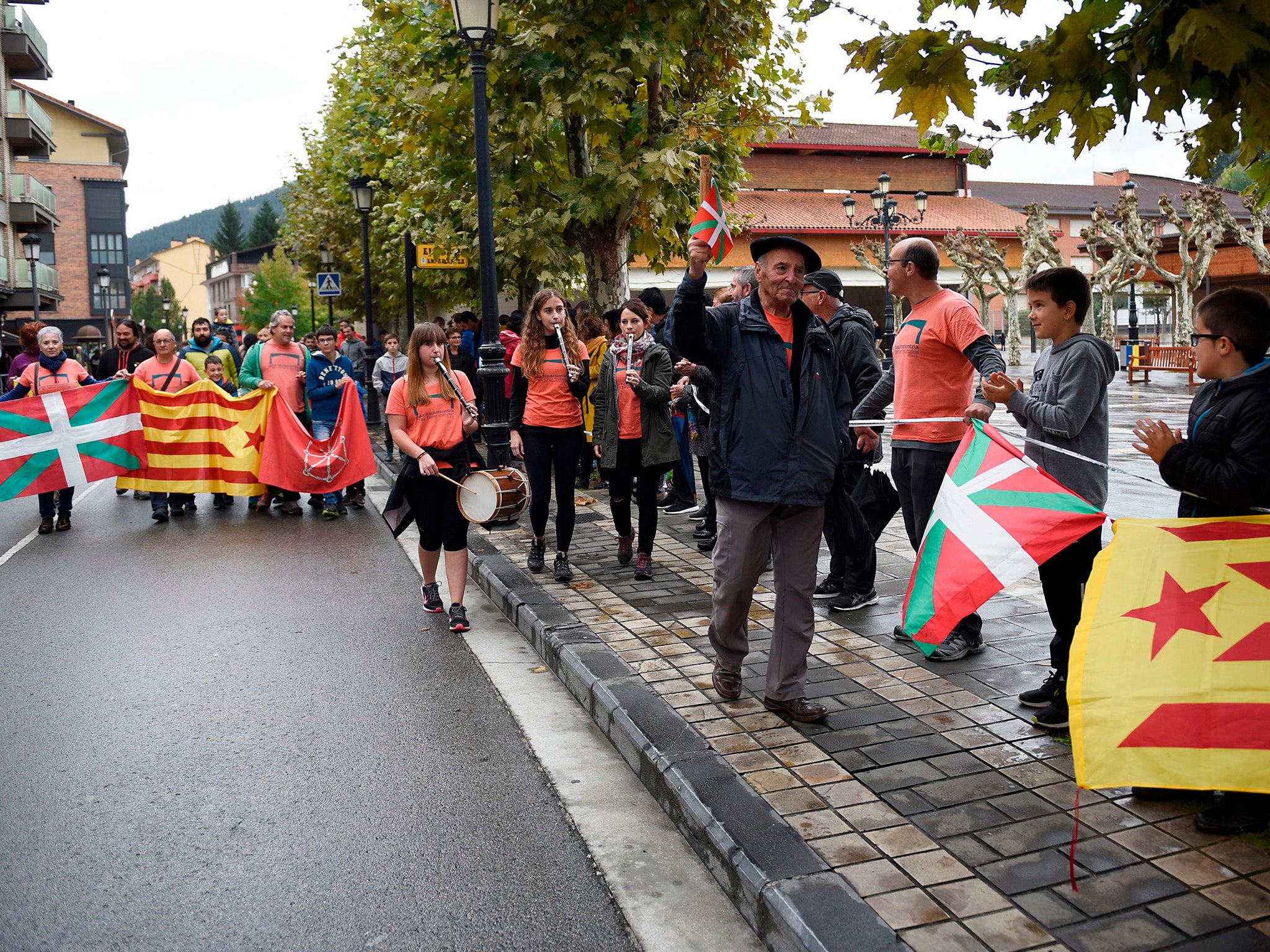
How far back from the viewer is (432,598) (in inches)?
294

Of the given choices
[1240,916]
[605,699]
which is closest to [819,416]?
[605,699]

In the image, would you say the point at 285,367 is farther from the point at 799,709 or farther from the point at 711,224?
the point at 799,709

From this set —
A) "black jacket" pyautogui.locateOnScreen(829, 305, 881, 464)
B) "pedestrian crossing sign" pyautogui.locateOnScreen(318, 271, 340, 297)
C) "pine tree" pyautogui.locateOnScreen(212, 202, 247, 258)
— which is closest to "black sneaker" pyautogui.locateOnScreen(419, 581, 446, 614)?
"black jacket" pyautogui.locateOnScreen(829, 305, 881, 464)

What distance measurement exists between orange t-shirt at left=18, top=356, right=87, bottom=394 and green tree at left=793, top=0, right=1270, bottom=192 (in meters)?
10.5

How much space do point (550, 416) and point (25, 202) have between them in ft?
153

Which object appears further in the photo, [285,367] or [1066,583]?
[285,367]

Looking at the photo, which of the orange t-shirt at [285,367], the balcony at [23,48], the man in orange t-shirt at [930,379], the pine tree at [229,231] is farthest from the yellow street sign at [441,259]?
the pine tree at [229,231]

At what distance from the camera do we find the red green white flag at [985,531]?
13.8 ft

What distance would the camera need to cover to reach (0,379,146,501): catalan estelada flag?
439 inches

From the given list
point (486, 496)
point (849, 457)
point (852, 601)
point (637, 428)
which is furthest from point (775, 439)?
point (637, 428)

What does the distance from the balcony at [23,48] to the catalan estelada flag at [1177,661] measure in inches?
1982

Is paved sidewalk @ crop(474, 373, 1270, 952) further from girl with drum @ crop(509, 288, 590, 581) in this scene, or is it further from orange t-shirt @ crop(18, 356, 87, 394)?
orange t-shirt @ crop(18, 356, 87, 394)

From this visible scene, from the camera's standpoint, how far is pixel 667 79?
12344 millimetres

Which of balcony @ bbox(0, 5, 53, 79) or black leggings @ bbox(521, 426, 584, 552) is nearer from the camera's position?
black leggings @ bbox(521, 426, 584, 552)
